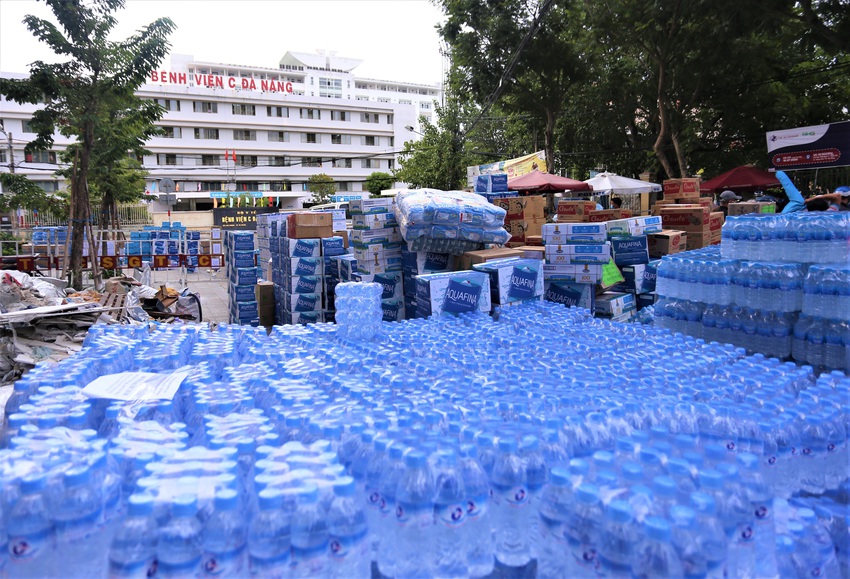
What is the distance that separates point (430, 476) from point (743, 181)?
722 inches

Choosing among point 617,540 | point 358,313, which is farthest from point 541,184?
point 617,540

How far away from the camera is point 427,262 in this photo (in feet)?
23.7

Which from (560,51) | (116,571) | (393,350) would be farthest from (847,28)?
(116,571)

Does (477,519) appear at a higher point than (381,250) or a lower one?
lower

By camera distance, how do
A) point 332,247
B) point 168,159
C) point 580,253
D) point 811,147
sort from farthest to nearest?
point 168,159
point 811,147
point 332,247
point 580,253

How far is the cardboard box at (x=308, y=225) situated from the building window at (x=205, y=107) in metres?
54.2

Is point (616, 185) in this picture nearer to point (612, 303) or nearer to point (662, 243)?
point (662, 243)

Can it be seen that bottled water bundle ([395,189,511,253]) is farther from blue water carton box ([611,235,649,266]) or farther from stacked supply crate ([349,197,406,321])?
blue water carton box ([611,235,649,266])

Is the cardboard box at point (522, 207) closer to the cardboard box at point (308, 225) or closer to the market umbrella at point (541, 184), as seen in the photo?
the cardboard box at point (308, 225)

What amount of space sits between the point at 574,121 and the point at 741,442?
2249 centimetres

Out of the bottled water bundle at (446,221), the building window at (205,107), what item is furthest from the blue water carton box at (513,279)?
the building window at (205,107)

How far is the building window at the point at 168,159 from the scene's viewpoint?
179ft

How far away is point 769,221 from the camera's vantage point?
4824 millimetres

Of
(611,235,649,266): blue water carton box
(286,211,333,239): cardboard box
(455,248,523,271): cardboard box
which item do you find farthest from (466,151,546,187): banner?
(455,248,523,271): cardboard box
